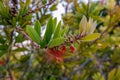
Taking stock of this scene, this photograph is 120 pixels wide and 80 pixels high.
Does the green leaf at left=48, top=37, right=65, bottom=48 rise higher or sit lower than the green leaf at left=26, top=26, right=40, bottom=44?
lower

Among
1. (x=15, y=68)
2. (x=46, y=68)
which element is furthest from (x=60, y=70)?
(x=15, y=68)

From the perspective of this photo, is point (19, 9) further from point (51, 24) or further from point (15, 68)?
point (15, 68)

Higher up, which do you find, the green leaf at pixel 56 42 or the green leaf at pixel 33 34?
the green leaf at pixel 33 34

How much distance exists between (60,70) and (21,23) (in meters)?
1.68

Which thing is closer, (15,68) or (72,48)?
(72,48)

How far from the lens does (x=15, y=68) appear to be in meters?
2.88

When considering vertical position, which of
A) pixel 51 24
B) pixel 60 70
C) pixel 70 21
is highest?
pixel 51 24

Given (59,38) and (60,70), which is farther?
(60,70)

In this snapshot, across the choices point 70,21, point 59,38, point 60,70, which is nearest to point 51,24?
point 59,38

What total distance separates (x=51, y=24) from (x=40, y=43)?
0.09 meters

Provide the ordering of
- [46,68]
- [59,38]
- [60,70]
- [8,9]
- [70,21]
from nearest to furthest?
[59,38], [8,9], [70,21], [46,68], [60,70]

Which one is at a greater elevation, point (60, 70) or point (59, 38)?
point (59, 38)

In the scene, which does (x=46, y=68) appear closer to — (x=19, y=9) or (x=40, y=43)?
(x=19, y=9)

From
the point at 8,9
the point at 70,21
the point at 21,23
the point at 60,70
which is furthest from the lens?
the point at 60,70
